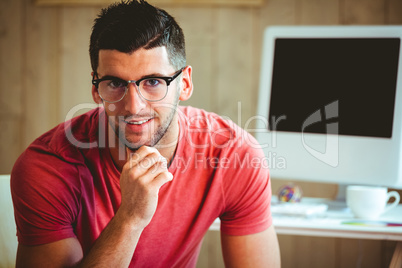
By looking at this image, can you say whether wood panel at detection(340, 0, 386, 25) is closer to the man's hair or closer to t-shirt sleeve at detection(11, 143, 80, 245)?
the man's hair

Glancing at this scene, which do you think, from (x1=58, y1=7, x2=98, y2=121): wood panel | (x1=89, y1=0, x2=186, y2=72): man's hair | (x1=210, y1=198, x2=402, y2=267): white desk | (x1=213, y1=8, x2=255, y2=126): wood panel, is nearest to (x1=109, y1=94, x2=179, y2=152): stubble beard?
(x1=89, y1=0, x2=186, y2=72): man's hair

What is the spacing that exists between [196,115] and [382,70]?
0.63m

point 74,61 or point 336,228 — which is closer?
point 336,228

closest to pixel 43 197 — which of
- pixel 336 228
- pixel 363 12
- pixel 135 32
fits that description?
pixel 135 32

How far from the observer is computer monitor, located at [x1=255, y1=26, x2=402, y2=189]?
1509mm

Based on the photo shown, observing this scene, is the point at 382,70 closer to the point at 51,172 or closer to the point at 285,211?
the point at 285,211

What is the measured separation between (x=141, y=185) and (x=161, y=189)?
0.48 ft

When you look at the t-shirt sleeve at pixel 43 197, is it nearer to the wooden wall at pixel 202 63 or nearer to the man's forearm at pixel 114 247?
the man's forearm at pixel 114 247

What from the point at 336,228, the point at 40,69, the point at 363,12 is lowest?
the point at 336,228

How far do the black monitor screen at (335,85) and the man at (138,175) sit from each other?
15.3 inches

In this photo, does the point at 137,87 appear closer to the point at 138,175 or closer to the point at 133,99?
the point at 133,99

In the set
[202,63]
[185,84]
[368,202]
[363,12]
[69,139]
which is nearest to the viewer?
[69,139]

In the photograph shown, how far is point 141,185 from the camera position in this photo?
1.06 metres

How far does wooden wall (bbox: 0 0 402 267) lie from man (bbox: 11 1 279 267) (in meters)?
0.89
